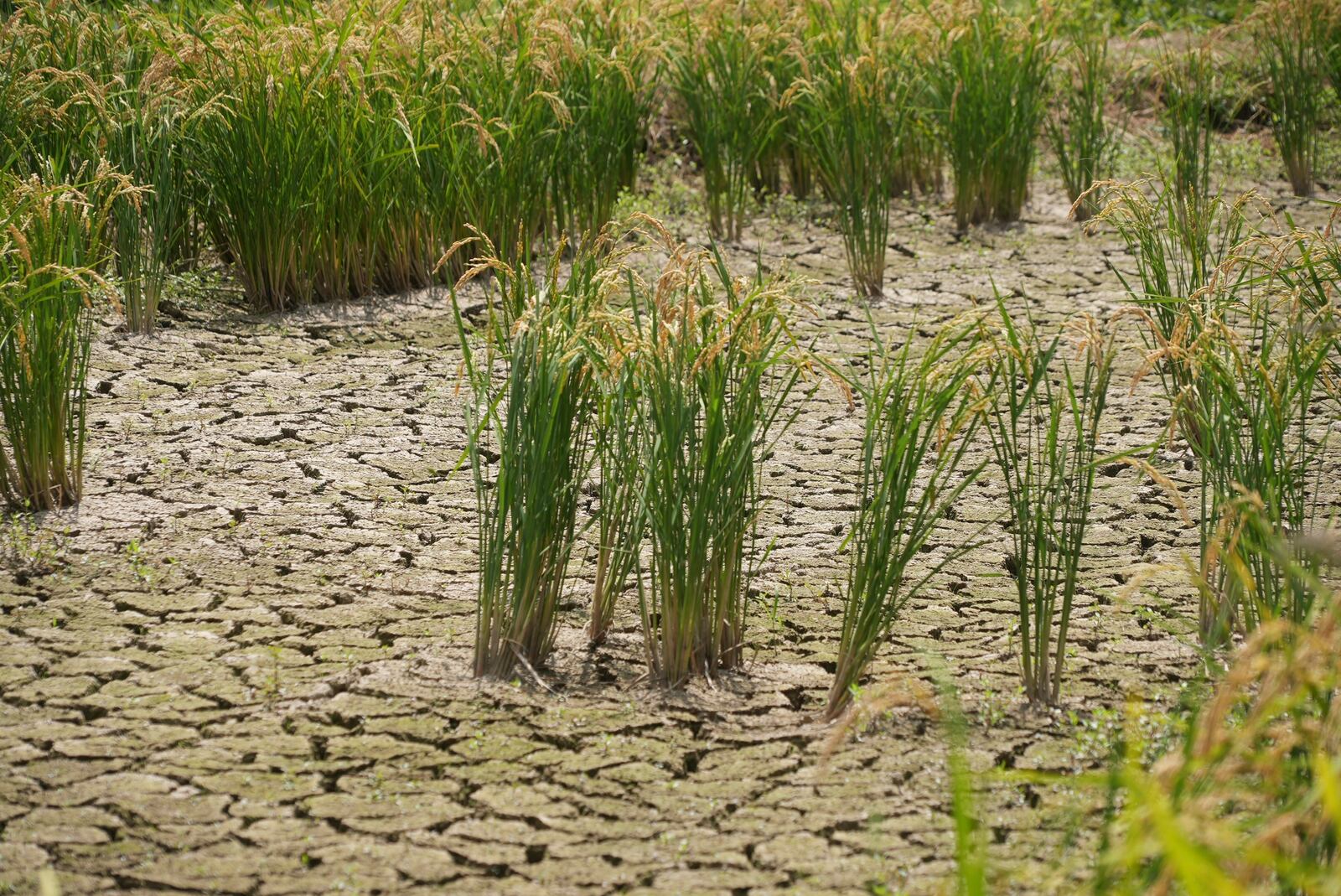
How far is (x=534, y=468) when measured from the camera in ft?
8.82

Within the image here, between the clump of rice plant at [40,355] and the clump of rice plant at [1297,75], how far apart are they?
4.92 m

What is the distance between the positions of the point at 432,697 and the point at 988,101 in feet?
12.7

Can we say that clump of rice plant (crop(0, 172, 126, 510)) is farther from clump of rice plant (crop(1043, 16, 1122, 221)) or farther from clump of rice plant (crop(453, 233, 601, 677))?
clump of rice plant (crop(1043, 16, 1122, 221))

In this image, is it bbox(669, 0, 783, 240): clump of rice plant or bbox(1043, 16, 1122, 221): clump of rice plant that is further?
bbox(1043, 16, 1122, 221): clump of rice plant

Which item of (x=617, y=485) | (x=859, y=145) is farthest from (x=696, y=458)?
(x=859, y=145)

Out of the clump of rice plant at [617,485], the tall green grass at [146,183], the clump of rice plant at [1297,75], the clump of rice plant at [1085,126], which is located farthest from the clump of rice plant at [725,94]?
the clump of rice plant at [617,485]

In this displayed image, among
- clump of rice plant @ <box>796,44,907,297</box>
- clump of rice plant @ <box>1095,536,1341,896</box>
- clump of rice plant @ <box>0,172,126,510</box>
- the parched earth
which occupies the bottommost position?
the parched earth

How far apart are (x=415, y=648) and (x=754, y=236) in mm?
3365

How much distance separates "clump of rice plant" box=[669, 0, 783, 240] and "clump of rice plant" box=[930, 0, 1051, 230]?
0.71 meters

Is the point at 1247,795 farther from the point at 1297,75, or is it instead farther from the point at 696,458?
the point at 1297,75

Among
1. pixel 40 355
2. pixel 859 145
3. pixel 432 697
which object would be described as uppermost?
pixel 859 145

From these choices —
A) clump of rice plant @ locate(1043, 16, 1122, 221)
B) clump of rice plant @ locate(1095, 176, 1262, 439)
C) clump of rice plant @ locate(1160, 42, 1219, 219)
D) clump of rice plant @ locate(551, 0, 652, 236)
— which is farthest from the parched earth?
clump of rice plant @ locate(1043, 16, 1122, 221)

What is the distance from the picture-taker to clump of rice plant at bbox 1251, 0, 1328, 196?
6.23m

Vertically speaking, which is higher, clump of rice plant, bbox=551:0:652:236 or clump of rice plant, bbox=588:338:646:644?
clump of rice plant, bbox=551:0:652:236
